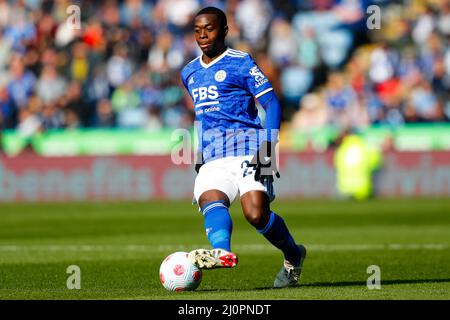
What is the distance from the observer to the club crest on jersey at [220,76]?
916 cm

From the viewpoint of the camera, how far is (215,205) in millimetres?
8891

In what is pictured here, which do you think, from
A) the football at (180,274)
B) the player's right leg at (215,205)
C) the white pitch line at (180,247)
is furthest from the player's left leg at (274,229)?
the white pitch line at (180,247)

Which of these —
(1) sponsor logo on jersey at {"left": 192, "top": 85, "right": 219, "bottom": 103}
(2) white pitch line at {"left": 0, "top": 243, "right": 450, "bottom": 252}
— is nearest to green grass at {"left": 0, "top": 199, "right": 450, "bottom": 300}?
(2) white pitch line at {"left": 0, "top": 243, "right": 450, "bottom": 252}

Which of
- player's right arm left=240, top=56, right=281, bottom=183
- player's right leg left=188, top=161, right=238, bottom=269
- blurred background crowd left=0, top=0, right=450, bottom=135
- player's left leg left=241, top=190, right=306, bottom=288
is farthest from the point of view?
blurred background crowd left=0, top=0, right=450, bottom=135

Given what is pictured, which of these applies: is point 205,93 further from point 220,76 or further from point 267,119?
point 267,119

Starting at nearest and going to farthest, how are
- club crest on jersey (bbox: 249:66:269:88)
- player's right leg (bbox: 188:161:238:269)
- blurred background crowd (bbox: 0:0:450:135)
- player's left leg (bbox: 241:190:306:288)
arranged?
player's right leg (bbox: 188:161:238:269)
player's left leg (bbox: 241:190:306:288)
club crest on jersey (bbox: 249:66:269:88)
blurred background crowd (bbox: 0:0:450:135)

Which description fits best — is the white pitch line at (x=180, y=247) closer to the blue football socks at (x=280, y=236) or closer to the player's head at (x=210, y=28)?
the blue football socks at (x=280, y=236)

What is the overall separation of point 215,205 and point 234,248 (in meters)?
5.72

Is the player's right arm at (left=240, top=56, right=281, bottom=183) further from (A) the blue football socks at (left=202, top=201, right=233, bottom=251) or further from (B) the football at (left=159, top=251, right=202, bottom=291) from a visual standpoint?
(B) the football at (left=159, top=251, right=202, bottom=291)

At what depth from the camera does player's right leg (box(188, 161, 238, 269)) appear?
851cm

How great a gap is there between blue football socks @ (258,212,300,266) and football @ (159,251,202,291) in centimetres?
66

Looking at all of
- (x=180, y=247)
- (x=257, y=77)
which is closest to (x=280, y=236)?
(x=257, y=77)
